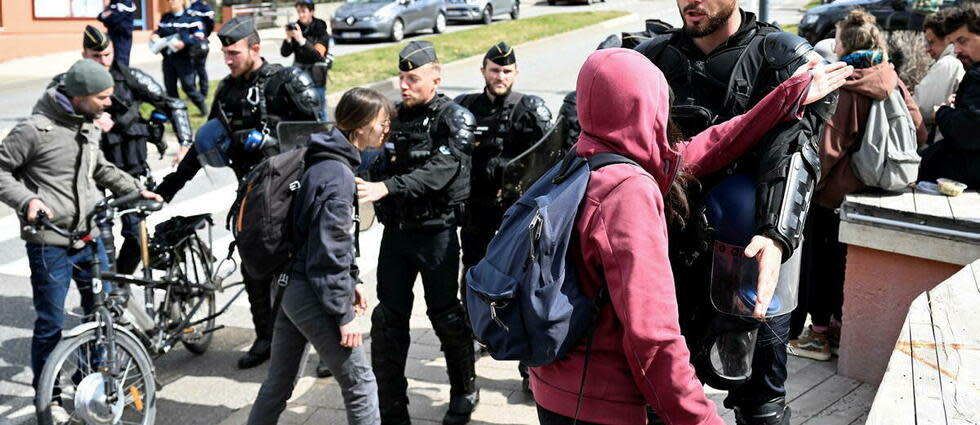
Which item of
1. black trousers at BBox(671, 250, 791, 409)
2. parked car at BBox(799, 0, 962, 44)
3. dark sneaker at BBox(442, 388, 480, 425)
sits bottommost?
dark sneaker at BBox(442, 388, 480, 425)

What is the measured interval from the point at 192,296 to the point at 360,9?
19224 mm

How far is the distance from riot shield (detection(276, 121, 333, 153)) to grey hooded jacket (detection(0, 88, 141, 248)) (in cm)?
103

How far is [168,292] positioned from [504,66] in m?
2.43

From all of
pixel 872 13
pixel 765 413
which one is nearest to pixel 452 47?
pixel 872 13

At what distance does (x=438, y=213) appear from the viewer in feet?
16.8

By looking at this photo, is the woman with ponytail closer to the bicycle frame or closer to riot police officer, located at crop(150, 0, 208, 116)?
the bicycle frame

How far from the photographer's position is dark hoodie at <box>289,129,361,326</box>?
4.33 m

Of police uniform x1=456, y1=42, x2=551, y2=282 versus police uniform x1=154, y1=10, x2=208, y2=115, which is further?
police uniform x1=154, y1=10, x2=208, y2=115

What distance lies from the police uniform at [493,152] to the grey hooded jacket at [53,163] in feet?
7.01

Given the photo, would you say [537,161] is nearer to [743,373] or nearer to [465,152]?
[465,152]

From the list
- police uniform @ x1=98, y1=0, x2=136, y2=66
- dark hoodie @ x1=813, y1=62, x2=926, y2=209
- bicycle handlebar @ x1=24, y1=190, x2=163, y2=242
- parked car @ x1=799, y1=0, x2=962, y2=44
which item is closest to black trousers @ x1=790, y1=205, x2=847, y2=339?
dark hoodie @ x1=813, y1=62, x2=926, y2=209

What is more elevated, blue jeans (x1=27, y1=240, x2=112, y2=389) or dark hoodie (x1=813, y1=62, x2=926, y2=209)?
dark hoodie (x1=813, y1=62, x2=926, y2=209)

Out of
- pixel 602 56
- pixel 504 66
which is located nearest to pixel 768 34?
pixel 602 56

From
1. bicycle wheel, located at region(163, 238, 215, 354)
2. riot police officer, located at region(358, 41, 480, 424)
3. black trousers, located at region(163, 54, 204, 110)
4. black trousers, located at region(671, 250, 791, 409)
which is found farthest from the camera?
black trousers, located at region(163, 54, 204, 110)
